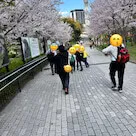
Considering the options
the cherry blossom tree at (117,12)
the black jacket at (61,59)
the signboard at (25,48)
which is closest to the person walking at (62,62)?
the black jacket at (61,59)

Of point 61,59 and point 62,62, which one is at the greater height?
point 61,59

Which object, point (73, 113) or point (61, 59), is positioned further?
point (61, 59)

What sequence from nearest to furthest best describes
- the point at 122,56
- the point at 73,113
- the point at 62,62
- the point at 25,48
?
1. the point at 73,113
2. the point at 122,56
3. the point at 62,62
4. the point at 25,48

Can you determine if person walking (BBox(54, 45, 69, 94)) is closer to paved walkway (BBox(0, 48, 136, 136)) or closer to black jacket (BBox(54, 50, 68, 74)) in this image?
black jacket (BBox(54, 50, 68, 74))

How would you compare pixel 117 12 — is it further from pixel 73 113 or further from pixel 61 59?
pixel 73 113

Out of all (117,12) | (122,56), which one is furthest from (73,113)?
(117,12)

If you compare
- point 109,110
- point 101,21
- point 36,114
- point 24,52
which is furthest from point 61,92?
point 101,21

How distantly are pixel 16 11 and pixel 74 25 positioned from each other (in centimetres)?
6134

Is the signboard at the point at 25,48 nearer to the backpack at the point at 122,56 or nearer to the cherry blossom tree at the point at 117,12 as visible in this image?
the backpack at the point at 122,56

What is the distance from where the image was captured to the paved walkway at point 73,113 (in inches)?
144

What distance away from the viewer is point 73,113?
4.52 meters

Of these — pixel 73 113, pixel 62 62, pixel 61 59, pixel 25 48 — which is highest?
pixel 25 48

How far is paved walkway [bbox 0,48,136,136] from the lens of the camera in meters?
3.66

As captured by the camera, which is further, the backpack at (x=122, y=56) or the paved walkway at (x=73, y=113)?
the backpack at (x=122, y=56)
